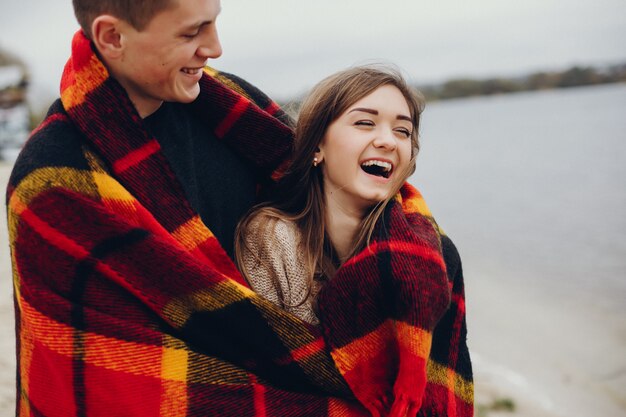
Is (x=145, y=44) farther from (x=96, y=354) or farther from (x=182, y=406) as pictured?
(x=182, y=406)

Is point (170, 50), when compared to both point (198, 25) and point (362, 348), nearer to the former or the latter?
point (198, 25)

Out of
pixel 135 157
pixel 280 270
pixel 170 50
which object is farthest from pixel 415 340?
pixel 170 50

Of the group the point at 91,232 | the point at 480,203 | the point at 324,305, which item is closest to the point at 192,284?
the point at 91,232

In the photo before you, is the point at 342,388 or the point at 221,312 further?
the point at 342,388

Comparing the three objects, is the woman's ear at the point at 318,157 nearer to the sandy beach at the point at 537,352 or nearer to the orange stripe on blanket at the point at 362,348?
the orange stripe on blanket at the point at 362,348

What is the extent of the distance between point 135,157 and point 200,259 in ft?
1.13

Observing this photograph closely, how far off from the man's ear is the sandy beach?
6.99 feet

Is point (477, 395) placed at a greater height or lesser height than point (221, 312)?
greater

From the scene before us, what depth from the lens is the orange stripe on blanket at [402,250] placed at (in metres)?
1.79

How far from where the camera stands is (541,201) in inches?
407

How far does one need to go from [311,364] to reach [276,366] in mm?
105

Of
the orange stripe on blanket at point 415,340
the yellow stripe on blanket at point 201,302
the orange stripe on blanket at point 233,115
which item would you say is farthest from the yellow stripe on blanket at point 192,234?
the orange stripe on blanket at point 415,340

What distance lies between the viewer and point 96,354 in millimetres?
1535

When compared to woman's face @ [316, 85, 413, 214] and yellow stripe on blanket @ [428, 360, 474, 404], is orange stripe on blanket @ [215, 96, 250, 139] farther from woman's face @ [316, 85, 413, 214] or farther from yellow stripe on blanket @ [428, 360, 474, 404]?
yellow stripe on blanket @ [428, 360, 474, 404]
